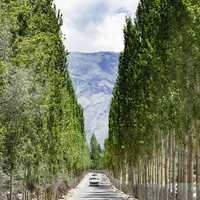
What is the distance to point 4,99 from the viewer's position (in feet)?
78.6

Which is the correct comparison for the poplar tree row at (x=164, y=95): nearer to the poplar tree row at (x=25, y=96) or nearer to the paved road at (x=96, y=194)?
the paved road at (x=96, y=194)

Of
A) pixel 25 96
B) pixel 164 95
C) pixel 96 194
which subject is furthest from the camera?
pixel 96 194

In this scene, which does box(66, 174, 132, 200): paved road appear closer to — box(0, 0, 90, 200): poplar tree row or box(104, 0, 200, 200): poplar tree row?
box(104, 0, 200, 200): poplar tree row

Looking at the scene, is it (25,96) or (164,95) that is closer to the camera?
(25,96)

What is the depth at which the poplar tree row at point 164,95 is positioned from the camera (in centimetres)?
3238

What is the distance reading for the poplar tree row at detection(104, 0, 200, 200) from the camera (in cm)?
3238

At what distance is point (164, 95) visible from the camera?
143ft

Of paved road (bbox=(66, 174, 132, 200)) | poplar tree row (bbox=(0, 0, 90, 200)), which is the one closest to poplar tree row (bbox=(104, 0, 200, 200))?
paved road (bbox=(66, 174, 132, 200))

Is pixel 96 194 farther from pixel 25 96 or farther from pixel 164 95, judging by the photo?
pixel 25 96

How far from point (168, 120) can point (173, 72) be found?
4.71 m

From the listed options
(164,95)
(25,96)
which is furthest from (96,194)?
(25,96)

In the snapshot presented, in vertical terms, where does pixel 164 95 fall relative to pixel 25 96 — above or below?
above

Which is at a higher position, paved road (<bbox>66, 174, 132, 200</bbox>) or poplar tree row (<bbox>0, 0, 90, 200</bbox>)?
poplar tree row (<bbox>0, 0, 90, 200</bbox>)

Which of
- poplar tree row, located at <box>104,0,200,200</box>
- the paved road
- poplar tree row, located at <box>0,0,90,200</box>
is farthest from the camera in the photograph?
the paved road
